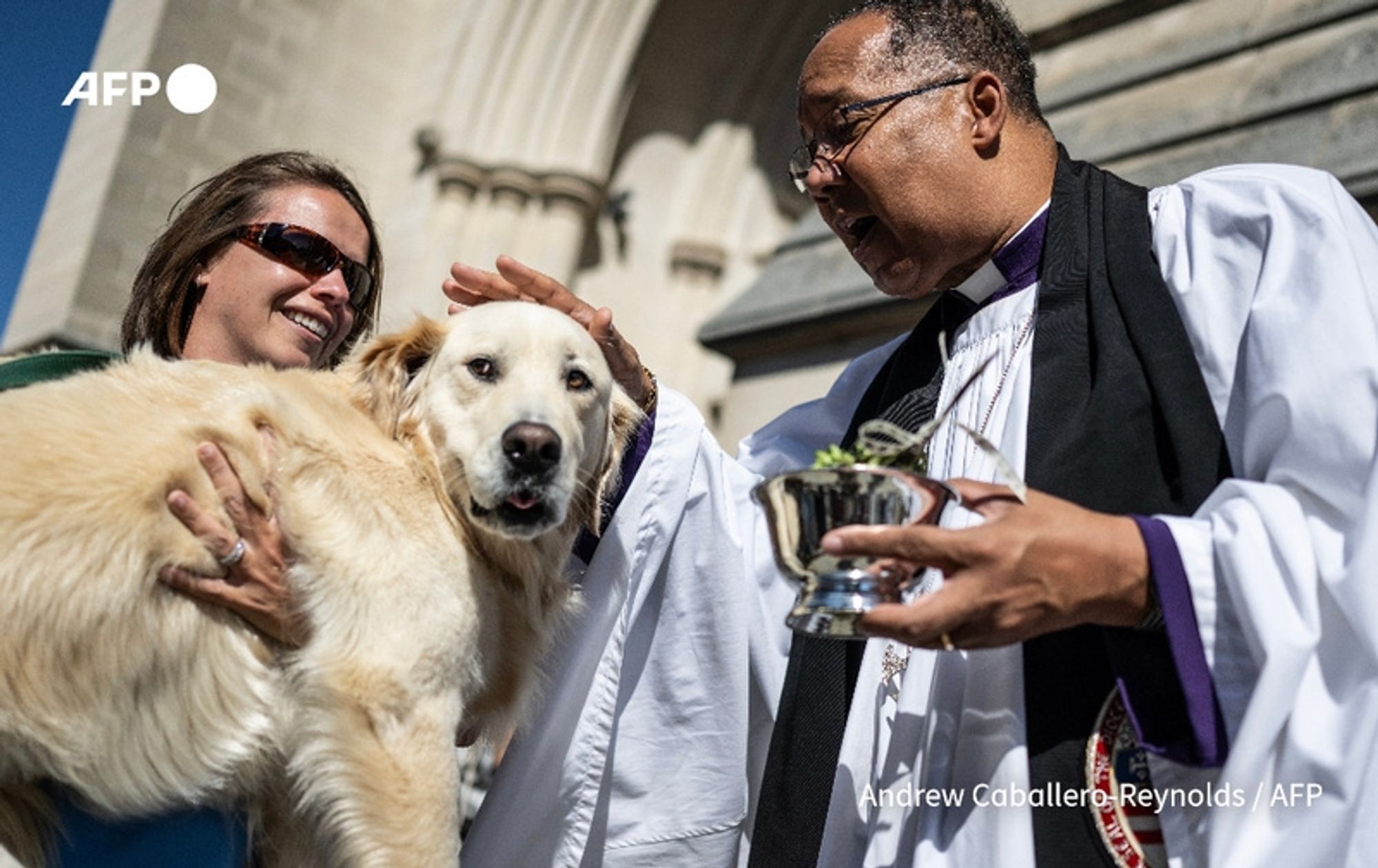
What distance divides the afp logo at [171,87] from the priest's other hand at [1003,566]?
10.9m

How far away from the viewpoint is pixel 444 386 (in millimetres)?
2191

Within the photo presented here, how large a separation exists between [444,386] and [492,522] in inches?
13.6

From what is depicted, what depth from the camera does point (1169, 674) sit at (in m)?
1.58

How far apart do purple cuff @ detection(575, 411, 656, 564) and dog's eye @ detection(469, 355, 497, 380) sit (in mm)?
392

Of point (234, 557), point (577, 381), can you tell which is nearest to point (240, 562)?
point (234, 557)

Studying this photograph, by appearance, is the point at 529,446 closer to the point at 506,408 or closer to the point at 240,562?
the point at 506,408

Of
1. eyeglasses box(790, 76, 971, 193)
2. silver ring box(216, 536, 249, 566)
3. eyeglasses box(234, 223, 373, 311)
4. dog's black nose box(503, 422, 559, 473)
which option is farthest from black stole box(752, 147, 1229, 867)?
eyeglasses box(234, 223, 373, 311)

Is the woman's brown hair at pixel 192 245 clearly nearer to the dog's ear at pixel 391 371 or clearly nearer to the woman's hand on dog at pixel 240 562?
the dog's ear at pixel 391 371

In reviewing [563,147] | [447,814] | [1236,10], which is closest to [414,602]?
[447,814]

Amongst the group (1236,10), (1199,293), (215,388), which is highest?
(1236,10)

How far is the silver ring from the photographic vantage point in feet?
6.07

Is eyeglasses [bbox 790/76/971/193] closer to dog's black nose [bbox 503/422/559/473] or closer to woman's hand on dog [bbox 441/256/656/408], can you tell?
woman's hand on dog [bbox 441/256/656/408]

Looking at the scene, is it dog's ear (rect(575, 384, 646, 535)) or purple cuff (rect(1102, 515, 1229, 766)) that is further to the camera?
dog's ear (rect(575, 384, 646, 535))

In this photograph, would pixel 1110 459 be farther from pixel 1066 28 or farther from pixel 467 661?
pixel 1066 28
